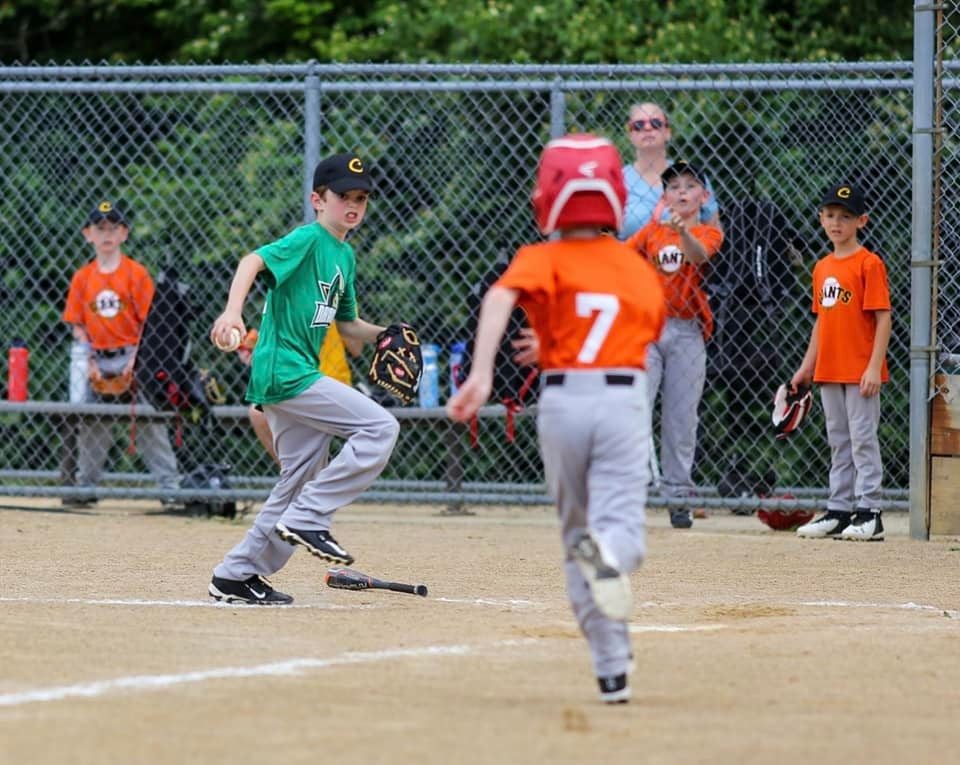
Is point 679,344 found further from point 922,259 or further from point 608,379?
point 608,379

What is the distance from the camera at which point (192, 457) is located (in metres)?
11.5

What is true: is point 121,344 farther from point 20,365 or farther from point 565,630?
point 565,630

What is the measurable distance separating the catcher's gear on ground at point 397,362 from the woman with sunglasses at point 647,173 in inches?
121

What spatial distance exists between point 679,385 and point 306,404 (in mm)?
3703

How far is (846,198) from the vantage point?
32.1 ft

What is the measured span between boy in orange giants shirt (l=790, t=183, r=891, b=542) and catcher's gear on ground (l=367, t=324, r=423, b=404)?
3.30m

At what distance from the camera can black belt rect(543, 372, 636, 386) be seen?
16.9ft

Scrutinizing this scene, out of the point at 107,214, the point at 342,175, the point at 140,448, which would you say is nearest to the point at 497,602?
the point at 342,175

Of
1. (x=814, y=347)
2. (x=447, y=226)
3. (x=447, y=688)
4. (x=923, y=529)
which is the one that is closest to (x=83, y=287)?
(x=447, y=226)

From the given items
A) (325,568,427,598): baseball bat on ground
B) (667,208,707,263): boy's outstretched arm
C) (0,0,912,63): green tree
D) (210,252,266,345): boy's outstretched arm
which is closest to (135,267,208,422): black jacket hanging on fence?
(667,208,707,263): boy's outstretched arm

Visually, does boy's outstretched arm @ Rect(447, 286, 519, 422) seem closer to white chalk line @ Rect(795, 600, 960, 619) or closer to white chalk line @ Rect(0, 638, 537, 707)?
white chalk line @ Rect(0, 638, 537, 707)

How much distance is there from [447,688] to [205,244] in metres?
7.88

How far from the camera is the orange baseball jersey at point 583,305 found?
5160 mm

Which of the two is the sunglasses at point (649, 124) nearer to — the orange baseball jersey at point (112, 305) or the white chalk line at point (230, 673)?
the orange baseball jersey at point (112, 305)
